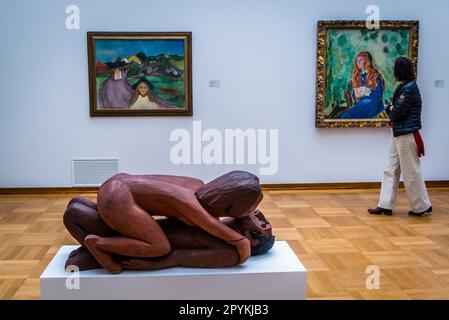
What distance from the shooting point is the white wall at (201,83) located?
8250mm

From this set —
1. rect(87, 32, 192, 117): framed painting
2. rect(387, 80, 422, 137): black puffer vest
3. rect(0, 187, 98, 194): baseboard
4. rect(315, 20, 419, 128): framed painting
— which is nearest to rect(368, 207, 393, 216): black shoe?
rect(387, 80, 422, 137): black puffer vest

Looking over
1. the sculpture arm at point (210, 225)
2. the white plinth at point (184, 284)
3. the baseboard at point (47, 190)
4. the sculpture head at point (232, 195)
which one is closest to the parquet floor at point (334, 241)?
the baseboard at point (47, 190)

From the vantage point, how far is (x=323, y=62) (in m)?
8.51

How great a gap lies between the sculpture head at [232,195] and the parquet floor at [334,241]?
1232 millimetres

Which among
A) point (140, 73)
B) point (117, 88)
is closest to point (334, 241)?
→ point (140, 73)

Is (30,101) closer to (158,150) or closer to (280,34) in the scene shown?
(158,150)

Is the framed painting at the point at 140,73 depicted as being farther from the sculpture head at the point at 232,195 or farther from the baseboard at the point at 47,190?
the sculpture head at the point at 232,195

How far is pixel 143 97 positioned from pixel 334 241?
4.02m

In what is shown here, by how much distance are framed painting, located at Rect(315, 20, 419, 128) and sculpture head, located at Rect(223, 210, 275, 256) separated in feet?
16.6

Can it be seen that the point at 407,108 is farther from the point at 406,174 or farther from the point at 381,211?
the point at 381,211

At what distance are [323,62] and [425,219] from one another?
303 centimetres

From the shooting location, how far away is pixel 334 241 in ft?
19.4

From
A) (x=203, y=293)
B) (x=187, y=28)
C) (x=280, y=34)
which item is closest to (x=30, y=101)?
(x=187, y=28)
